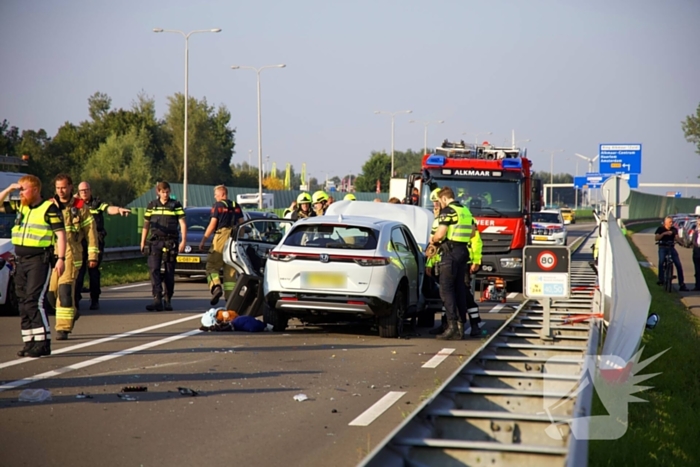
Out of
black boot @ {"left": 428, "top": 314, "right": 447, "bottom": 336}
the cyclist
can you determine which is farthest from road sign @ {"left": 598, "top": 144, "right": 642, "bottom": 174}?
black boot @ {"left": 428, "top": 314, "right": 447, "bottom": 336}

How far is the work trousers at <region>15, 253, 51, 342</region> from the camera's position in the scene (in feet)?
32.3

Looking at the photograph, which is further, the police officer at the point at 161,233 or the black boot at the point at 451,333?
the police officer at the point at 161,233

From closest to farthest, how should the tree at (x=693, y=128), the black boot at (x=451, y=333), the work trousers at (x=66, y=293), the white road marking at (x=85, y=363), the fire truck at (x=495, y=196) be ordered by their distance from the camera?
the white road marking at (x=85, y=363), the work trousers at (x=66, y=293), the black boot at (x=451, y=333), the fire truck at (x=495, y=196), the tree at (x=693, y=128)

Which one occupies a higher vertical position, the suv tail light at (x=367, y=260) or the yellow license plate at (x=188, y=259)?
the suv tail light at (x=367, y=260)

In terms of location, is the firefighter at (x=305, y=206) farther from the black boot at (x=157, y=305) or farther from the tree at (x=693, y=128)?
the tree at (x=693, y=128)

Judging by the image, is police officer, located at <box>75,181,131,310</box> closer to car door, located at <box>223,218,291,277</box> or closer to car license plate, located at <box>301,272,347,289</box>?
car door, located at <box>223,218,291,277</box>

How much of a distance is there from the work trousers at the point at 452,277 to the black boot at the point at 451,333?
2.7 inches

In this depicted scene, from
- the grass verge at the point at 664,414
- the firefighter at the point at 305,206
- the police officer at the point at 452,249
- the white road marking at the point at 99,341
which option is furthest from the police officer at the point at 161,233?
the grass verge at the point at 664,414

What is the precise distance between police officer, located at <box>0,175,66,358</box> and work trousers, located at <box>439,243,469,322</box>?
458cm

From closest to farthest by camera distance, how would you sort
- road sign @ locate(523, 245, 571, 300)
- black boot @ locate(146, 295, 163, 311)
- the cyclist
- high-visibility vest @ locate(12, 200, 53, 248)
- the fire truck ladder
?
the fire truck ladder, high-visibility vest @ locate(12, 200, 53, 248), road sign @ locate(523, 245, 571, 300), black boot @ locate(146, 295, 163, 311), the cyclist

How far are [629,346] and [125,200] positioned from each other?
66.4 m

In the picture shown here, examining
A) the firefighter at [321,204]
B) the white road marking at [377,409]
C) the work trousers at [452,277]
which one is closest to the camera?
the white road marking at [377,409]

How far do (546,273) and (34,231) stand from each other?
5.32 m

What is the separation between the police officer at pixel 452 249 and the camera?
12203 millimetres
